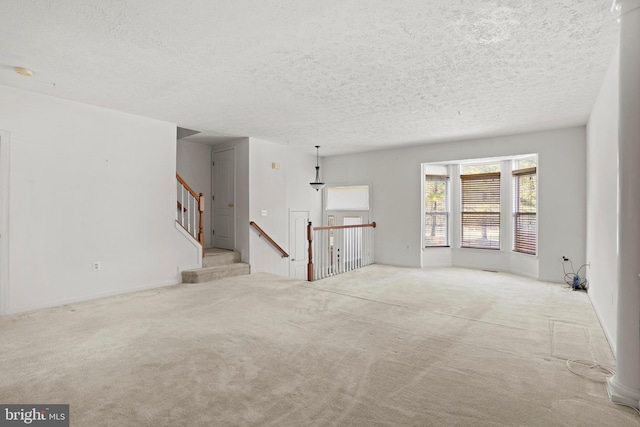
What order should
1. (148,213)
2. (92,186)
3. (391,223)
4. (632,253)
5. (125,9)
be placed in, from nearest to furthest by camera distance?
(632,253)
(125,9)
(92,186)
(148,213)
(391,223)

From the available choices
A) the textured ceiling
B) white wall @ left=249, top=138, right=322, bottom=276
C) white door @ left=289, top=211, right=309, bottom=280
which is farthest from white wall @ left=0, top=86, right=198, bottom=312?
white door @ left=289, top=211, right=309, bottom=280

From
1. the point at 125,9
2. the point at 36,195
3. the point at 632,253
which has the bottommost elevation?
the point at 632,253

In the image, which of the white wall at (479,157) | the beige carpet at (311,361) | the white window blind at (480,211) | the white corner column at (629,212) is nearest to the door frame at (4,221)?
the beige carpet at (311,361)

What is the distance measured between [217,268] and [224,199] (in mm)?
1784

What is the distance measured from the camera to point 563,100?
4.40 metres

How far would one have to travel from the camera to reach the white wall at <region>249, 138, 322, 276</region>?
22.4ft

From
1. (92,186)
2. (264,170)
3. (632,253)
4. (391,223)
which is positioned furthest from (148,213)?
(632,253)

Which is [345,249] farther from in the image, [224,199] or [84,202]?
[84,202]

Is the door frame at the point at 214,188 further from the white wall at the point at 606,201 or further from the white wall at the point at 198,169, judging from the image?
the white wall at the point at 606,201

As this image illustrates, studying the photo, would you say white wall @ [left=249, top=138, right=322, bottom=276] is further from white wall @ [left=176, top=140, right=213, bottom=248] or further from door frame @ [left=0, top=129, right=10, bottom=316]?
door frame @ [left=0, top=129, right=10, bottom=316]

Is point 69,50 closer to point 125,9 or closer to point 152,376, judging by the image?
point 125,9

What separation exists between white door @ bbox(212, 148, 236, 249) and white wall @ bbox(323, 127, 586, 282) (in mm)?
2841

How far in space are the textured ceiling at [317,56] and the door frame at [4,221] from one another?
0.72 meters

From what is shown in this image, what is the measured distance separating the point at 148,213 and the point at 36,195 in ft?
4.57
